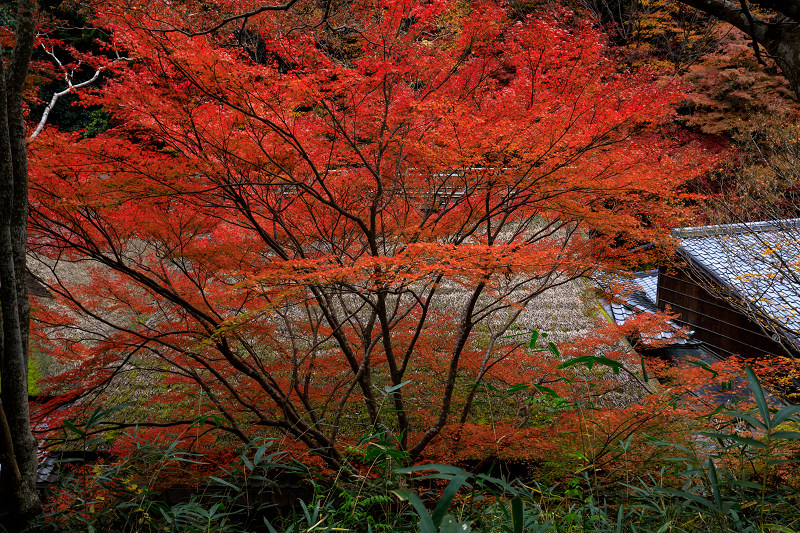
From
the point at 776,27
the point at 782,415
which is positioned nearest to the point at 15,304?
the point at 782,415

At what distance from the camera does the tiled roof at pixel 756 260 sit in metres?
5.99

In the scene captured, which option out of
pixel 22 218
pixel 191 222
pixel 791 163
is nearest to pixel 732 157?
pixel 791 163

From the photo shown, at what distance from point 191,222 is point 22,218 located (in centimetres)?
331

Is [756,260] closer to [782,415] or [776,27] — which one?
[776,27]

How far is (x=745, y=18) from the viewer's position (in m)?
2.05

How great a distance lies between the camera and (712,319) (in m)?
7.94

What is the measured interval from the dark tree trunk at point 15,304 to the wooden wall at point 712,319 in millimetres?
7466

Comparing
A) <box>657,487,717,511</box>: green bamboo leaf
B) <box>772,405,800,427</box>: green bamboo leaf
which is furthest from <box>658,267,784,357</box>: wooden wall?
<box>772,405,800,427</box>: green bamboo leaf

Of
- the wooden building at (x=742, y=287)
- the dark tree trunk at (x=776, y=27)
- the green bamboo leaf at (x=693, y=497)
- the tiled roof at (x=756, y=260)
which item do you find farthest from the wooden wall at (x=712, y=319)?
the green bamboo leaf at (x=693, y=497)

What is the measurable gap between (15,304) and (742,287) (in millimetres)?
8042

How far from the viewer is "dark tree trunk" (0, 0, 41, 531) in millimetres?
1938

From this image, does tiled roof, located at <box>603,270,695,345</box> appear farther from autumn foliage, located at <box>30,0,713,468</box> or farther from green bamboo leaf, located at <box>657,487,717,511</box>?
green bamboo leaf, located at <box>657,487,717,511</box>

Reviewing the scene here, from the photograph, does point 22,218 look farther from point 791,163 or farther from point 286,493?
point 791,163

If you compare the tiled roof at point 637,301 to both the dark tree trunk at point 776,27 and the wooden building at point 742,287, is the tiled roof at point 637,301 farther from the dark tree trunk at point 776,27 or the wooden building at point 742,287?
the dark tree trunk at point 776,27
